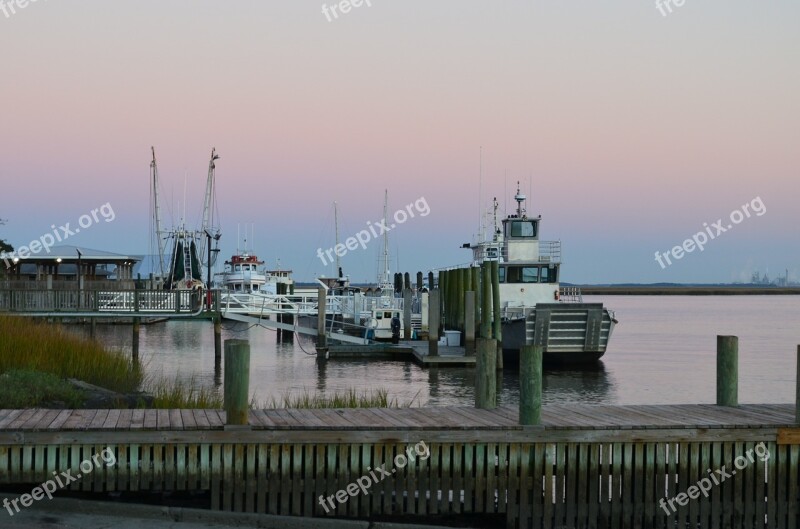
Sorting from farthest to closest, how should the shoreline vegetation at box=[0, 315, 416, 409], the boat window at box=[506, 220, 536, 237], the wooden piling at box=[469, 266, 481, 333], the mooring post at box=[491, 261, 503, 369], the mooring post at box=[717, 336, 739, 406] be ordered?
the boat window at box=[506, 220, 536, 237] < the wooden piling at box=[469, 266, 481, 333] < the mooring post at box=[491, 261, 503, 369] < the shoreline vegetation at box=[0, 315, 416, 409] < the mooring post at box=[717, 336, 739, 406]

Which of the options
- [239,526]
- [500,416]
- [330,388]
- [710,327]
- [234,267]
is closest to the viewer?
[239,526]

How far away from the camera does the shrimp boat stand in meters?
36.8

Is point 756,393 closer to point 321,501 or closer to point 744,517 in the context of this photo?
point 744,517

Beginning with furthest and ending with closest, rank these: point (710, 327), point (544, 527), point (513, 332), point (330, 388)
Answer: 1. point (710, 327)
2. point (513, 332)
3. point (330, 388)
4. point (544, 527)

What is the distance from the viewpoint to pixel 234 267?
2648 inches

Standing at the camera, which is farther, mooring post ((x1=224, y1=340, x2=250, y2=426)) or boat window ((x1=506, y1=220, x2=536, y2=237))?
boat window ((x1=506, y1=220, x2=536, y2=237))

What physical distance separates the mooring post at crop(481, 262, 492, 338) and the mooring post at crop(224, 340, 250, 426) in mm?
25051

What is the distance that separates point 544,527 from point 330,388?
67.5 ft

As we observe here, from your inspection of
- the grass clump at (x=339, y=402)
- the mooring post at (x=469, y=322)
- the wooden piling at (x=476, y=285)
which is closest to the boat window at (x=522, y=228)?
the wooden piling at (x=476, y=285)

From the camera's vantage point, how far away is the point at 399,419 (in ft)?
39.2

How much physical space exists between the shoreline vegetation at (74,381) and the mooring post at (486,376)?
3509 millimetres

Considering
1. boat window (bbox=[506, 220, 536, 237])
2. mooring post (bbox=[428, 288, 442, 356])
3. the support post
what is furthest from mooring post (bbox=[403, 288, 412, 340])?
mooring post (bbox=[428, 288, 442, 356])

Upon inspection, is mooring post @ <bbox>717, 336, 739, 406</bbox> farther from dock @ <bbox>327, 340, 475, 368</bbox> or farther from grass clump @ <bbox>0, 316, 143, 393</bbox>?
dock @ <bbox>327, 340, 475, 368</bbox>

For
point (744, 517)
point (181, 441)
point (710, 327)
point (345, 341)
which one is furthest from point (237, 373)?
point (710, 327)
